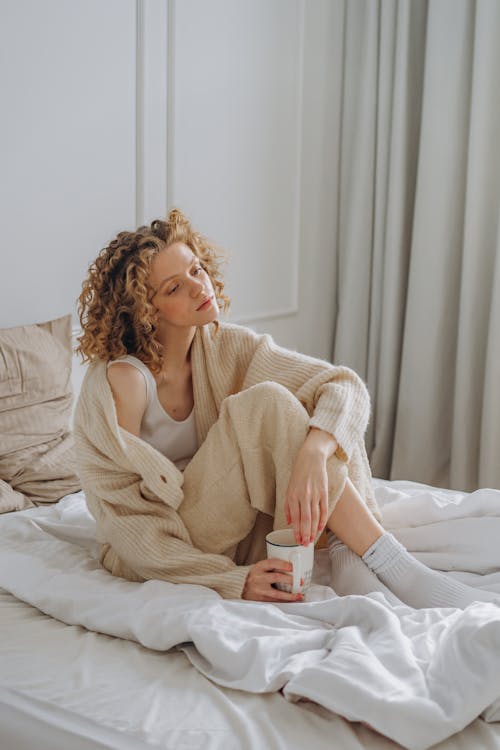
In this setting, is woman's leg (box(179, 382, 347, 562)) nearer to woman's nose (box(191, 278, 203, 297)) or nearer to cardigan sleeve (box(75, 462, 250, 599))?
cardigan sleeve (box(75, 462, 250, 599))

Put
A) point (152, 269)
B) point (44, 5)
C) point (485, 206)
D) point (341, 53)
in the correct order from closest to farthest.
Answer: point (152, 269) → point (44, 5) → point (485, 206) → point (341, 53)

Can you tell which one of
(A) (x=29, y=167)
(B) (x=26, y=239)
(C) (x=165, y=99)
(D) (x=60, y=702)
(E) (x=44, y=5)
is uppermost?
(E) (x=44, y=5)

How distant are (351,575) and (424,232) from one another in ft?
6.23

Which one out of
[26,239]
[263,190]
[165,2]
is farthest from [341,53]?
[26,239]

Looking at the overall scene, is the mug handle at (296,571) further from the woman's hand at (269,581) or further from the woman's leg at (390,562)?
the woman's leg at (390,562)

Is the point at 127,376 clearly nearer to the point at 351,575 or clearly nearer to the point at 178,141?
the point at 351,575

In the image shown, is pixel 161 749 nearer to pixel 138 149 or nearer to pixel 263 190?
pixel 138 149

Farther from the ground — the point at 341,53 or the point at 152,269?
the point at 341,53

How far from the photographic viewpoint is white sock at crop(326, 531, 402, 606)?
1.59 meters

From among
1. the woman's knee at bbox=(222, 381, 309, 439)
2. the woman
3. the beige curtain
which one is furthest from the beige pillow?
the beige curtain

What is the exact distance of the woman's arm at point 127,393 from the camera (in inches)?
70.6

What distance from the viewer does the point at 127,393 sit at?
1801 millimetres

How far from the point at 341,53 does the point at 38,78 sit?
1517mm

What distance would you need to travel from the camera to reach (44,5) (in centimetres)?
232
